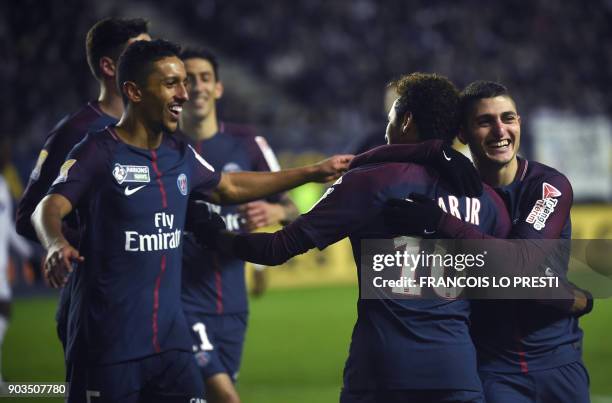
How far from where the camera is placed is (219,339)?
5.99 metres

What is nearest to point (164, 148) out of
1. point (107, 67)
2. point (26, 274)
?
point (107, 67)

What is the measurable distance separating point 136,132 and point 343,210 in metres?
1.07

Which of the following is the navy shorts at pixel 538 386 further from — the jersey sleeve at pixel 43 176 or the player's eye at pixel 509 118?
the jersey sleeve at pixel 43 176

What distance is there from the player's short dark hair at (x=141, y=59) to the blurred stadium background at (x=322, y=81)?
214 inches

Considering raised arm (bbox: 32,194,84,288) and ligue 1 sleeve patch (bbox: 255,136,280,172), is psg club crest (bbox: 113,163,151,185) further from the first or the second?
ligue 1 sleeve patch (bbox: 255,136,280,172)

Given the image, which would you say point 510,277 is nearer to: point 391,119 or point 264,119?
point 391,119

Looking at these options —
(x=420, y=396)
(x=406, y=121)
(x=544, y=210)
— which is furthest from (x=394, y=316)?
(x=544, y=210)

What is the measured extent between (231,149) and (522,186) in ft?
7.95

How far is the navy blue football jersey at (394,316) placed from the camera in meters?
3.83

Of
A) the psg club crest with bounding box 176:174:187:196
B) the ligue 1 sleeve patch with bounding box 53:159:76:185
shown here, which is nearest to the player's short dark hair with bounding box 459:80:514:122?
the psg club crest with bounding box 176:174:187:196

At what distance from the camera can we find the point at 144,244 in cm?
427

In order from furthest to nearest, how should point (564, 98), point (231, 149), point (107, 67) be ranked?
1. point (564, 98)
2. point (231, 149)
3. point (107, 67)

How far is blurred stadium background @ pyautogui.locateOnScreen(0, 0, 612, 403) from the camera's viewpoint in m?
12.4

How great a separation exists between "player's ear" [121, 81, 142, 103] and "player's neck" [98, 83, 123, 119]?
2.74ft
